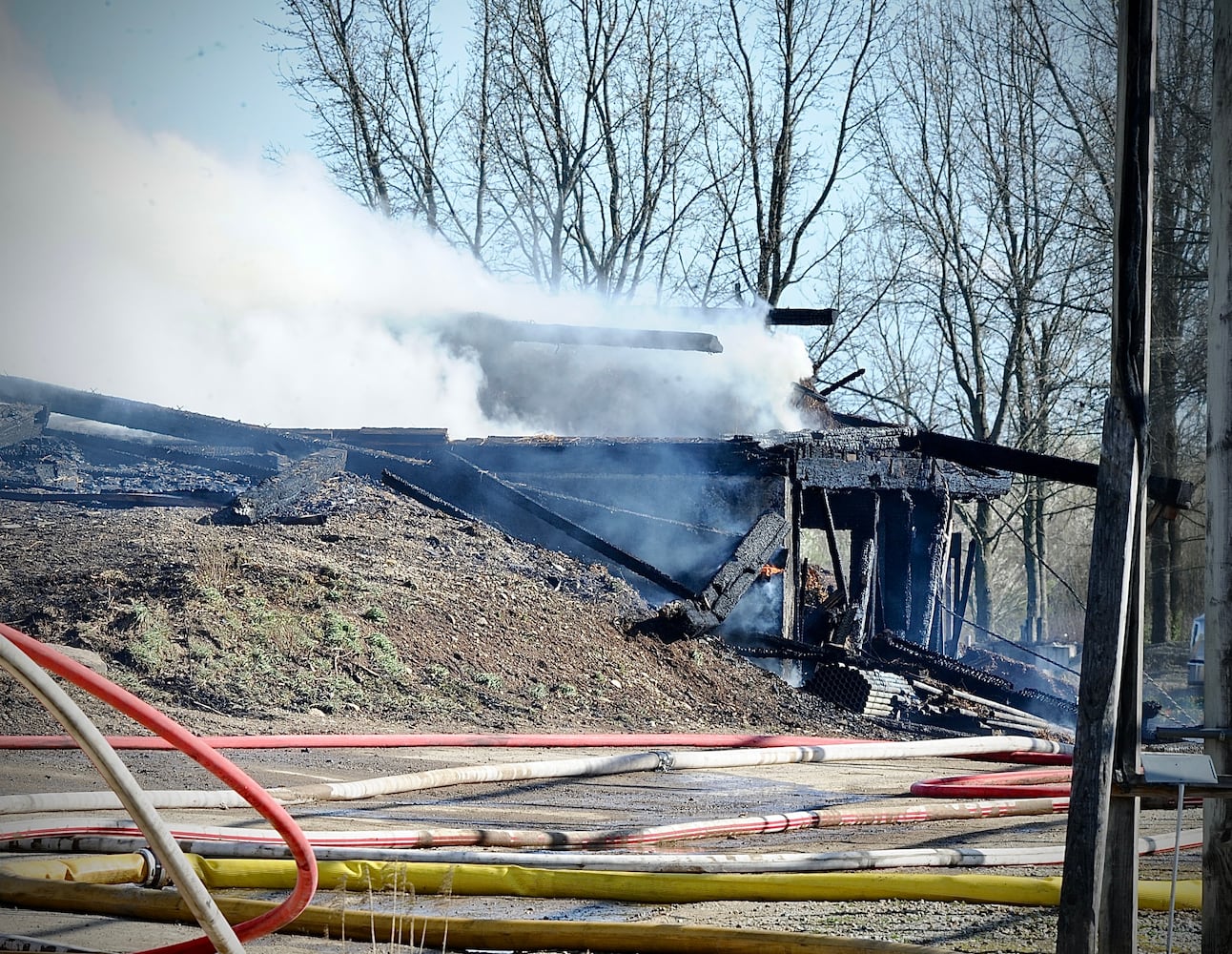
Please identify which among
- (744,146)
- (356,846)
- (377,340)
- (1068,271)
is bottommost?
(356,846)

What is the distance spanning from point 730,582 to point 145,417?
25.5 ft

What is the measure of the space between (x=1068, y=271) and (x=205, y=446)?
65.8ft

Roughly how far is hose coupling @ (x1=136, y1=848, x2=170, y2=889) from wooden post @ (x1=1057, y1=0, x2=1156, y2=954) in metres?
2.91

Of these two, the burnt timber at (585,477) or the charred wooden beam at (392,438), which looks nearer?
the burnt timber at (585,477)

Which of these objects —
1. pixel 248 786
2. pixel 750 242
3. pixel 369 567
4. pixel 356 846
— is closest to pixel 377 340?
pixel 369 567

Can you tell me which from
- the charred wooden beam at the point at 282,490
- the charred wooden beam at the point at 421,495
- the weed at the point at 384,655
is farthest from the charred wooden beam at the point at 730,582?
the charred wooden beam at the point at 282,490

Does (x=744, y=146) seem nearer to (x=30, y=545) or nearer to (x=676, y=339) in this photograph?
(x=676, y=339)

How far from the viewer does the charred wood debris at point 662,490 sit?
43.2 ft

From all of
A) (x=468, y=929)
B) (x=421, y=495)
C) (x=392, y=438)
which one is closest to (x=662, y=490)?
(x=421, y=495)

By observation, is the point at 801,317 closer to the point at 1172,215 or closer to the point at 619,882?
the point at 1172,215

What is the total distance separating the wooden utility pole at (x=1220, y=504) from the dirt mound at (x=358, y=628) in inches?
275

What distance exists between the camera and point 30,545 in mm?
11117

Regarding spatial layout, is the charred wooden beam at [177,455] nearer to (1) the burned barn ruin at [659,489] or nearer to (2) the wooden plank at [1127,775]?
(1) the burned barn ruin at [659,489]

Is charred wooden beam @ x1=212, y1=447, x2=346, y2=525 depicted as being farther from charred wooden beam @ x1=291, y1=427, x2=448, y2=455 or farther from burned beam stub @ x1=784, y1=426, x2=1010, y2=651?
burned beam stub @ x1=784, y1=426, x2=1010, y2=651
